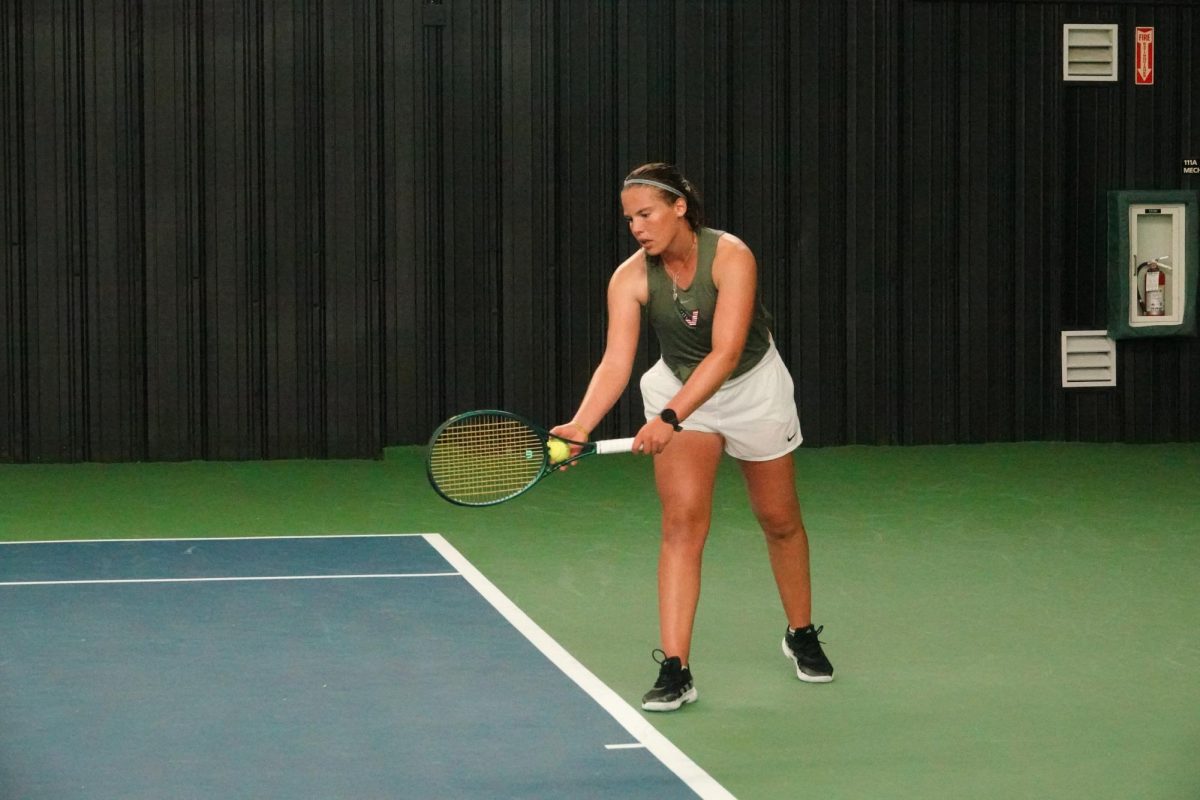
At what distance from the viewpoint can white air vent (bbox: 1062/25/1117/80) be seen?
12.0 meters

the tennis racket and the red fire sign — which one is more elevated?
the red fire sign

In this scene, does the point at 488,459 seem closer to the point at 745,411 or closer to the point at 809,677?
the point at 745,411

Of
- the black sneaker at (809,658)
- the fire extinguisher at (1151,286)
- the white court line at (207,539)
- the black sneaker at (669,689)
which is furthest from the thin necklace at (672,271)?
the fire extinguisher at (1151,286)

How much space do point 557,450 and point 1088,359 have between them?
840 centimetres

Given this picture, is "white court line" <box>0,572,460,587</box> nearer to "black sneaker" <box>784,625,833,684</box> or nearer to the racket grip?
"black sneaker" <box>784,625,833,684</box>

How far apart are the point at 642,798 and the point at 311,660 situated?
187 centimetres

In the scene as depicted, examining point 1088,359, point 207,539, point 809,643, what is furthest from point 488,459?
point 1088,359

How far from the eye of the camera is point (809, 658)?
5.17 m

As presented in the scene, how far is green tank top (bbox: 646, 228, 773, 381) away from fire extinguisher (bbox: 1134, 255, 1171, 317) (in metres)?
7.73

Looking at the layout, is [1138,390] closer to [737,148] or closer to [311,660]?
[737,148]

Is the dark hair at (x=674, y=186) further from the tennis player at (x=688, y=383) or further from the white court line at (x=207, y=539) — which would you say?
the white court line at (x=207, y=539)

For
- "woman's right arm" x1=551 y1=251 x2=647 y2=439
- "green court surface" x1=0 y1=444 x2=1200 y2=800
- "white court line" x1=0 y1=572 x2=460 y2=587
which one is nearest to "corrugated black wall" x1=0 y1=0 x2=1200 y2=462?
"green court surface" x1=0 y1=444 x2=1200 y2=800

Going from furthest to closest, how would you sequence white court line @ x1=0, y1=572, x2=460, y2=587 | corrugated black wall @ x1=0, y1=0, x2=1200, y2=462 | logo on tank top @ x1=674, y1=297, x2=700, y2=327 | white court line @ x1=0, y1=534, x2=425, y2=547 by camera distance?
corrugated black wall @ x1=0, y1=0, x2=1200, y2=462
white court line @ x1=0, y1=534, x2=425, y2=547
white court line @ x1=0, y1=572, x2=460, y2=587
logo on tank top @ x1=674, y1=297, x2=700, y2=327

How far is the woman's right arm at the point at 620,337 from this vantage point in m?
4.80
